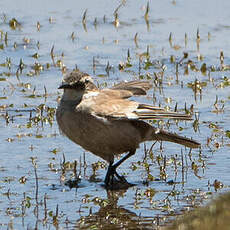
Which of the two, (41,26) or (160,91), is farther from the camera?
(41,26)

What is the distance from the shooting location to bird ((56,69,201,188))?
395 inches

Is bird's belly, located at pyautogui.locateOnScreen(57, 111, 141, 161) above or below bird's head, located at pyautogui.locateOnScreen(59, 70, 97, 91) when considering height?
below

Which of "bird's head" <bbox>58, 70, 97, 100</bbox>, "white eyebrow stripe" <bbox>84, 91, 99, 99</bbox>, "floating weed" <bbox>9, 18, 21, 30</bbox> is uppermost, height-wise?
"bird's head" <bbox>58, 70, 97, 100</bbox>

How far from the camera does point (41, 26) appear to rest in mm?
17359

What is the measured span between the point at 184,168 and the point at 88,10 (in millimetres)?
8291

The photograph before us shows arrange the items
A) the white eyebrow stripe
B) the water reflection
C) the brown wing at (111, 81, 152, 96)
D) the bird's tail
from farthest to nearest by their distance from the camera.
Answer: the brown wing at (111, 81, 152, 96) < the bird's tail < the white eyebrow stripe < the water reflection

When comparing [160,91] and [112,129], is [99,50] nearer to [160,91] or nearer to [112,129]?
[160,91]

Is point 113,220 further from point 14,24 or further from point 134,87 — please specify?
point 14,24

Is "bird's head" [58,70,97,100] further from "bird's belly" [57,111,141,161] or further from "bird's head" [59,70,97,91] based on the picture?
"bird's belly" [57,111,141,161]

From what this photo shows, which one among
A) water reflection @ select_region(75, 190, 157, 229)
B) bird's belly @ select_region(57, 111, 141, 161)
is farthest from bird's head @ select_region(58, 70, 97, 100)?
water reflection @ select_region(75, 190, 157, 229)

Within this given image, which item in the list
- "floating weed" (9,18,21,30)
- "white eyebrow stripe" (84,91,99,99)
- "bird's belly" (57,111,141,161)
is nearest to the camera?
"bird's belly" (57,111,141,161)

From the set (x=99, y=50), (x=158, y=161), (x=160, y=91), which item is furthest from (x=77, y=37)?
(x=158, y=161)

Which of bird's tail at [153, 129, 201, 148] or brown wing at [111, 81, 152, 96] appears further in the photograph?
brown wing at [111, 81, 152, 96]

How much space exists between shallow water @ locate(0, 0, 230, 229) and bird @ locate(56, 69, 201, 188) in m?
0.40
